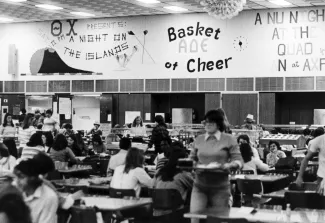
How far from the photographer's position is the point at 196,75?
2309 cm

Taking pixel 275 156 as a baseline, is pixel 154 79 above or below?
above

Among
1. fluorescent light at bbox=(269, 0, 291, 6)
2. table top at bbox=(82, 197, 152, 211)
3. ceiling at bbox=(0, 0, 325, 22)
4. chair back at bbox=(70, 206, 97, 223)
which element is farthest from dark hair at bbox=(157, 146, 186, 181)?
fluorescent light at bbox=(269, 0, 291, 6)

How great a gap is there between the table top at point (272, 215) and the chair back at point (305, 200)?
572mm

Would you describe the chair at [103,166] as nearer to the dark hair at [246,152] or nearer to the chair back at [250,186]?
the dark hair at [246,152]

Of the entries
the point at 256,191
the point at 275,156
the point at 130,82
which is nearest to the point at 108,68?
the point at 130,82

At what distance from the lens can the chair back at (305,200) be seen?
7.21m

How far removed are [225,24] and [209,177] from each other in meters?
16.1

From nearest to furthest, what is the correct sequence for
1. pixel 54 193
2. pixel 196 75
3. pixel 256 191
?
pixel 54 193
pixel 256 191
pixel 196 75

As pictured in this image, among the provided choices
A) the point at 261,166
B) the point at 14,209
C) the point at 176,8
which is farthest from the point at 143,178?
the point at 176,8

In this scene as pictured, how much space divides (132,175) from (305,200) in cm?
245

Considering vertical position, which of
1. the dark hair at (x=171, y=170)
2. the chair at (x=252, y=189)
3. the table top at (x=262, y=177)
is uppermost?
the dark hair at (x=171, y=170)

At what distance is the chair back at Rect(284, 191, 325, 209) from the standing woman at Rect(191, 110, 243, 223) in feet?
2.45

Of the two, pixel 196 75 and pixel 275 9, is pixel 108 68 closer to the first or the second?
pixel 196 75

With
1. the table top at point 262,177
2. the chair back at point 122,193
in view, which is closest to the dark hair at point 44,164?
the chair back at point 122,193
